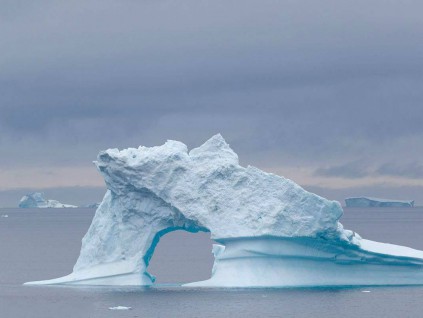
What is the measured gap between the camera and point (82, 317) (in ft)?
113

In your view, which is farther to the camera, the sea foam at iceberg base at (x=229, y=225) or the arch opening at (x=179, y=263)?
the arch opening at (x=179, y=263)

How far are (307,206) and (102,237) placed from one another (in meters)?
7.50

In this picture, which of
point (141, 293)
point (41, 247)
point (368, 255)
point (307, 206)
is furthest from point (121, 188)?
point (41, 247)

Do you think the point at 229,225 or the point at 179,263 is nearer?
the point at 229,225

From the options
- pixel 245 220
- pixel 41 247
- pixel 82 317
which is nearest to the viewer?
pixel 82 317

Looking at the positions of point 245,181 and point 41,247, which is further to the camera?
point 41,247

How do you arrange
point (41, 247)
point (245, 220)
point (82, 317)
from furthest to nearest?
point (41, 247), point (245, 220), point (82, 317)

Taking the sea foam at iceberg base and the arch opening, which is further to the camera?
the arch opening

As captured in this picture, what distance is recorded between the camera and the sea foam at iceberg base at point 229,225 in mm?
36438

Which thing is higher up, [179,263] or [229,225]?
[179,263]

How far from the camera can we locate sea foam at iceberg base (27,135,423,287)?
36438mm

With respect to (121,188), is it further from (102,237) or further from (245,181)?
(245,181)

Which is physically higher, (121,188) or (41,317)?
(121,188)

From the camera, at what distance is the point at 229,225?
120 feet
